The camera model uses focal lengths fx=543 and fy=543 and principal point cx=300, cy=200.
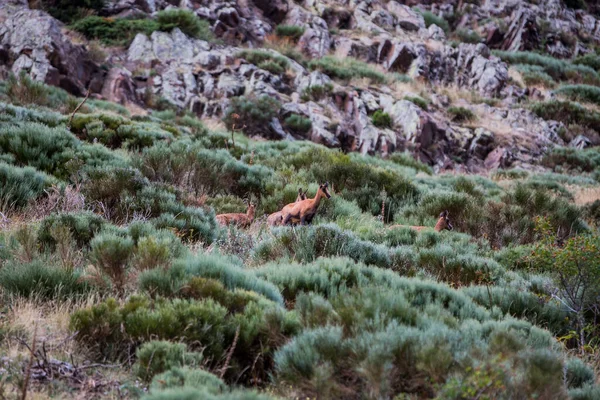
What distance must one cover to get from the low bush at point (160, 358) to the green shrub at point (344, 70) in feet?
68.1

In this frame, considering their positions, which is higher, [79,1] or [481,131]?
[79,1]

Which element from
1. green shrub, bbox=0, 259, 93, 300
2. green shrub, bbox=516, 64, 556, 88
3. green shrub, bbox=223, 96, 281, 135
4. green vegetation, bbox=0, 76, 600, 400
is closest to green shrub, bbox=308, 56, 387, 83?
green shrub, bbox=223, 96, 281, 135

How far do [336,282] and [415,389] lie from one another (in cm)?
187

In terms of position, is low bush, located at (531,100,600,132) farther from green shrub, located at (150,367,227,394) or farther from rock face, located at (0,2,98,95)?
green shrub, located at (150,367,227,394)

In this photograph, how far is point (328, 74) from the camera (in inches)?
921

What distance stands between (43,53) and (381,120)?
1180 centimetres

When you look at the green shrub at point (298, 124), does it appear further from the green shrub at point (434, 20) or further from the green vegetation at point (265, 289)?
the green shrub at point (434, 20)

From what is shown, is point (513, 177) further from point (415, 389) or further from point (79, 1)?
point (79, 1)

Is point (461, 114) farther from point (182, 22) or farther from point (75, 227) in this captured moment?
point (75, 227)

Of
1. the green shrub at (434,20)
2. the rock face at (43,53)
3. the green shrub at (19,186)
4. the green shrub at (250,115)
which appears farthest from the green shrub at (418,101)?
the green shrub at (19,186)

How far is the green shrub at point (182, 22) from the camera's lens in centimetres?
2316

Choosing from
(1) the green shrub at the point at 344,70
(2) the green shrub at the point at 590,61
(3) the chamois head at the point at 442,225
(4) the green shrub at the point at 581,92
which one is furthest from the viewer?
(2) the green shrub at the point at 590,61

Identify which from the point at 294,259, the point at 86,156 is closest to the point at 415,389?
the point at 294,259

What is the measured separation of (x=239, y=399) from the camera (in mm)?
2848
